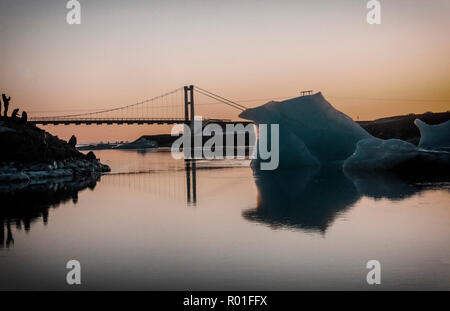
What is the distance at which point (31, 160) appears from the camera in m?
24.4

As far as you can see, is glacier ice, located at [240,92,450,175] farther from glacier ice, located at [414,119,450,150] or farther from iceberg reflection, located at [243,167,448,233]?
iceberg reflection, located at [243,167,448,233]

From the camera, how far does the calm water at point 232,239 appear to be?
255 inches

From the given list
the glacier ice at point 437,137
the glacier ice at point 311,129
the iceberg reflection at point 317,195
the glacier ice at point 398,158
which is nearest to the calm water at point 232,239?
the iceberg reflection at point 317,195

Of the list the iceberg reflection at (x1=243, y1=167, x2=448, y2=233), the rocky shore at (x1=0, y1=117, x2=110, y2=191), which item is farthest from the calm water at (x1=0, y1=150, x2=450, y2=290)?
the rocky shore at (x1=0, y1=117, x2=110, y2=191)

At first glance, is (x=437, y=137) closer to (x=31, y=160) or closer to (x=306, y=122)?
(x=306, y=122)

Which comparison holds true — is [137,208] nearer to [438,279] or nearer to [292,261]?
[292,261]

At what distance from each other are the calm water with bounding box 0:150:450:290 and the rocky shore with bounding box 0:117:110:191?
20.5ft

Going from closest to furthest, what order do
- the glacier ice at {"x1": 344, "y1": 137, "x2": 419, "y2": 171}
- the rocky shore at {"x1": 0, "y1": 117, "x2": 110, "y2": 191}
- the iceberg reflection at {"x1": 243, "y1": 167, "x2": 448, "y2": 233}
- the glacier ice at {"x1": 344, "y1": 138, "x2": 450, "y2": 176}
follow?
the iceberg reflection at {"x1": 243, "y1": 167, "x2": 448, "y2": 233} < the rocky shore at {"x1": 0, "y1": 117, "x2": 110, "y2": 191} < the glacier ice at {"x1": 344, "y1": 137, "x2": 419, "y2": 171} < the glacier ice at {"x1": 344, "y1": 138, "x2": 450, "y2": 176}

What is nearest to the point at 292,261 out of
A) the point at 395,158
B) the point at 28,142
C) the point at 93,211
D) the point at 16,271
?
the point at 16,271

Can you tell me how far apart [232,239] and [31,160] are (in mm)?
18467

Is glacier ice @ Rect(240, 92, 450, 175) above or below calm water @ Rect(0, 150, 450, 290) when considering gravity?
above

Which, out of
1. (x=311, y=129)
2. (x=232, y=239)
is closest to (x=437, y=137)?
(x=311, y=129)

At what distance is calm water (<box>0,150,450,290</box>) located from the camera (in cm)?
646
